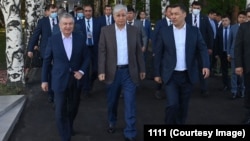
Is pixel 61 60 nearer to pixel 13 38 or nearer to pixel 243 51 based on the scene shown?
pixel 243 51

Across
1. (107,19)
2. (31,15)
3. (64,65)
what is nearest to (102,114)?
(64,65)

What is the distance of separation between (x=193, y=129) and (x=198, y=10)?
211 inches

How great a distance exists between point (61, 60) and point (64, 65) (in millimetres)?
82

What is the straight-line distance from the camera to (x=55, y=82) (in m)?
6.52

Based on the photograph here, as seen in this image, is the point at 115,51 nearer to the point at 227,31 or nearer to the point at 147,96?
the point at 147,96

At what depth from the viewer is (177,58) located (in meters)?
6.49

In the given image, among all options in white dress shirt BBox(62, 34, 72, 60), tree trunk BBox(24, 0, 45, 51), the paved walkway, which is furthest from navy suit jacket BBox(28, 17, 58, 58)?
tree trunk BBox(24, 0, 45, 51)

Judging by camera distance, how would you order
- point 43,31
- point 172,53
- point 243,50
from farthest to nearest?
point 43,31 < point 243,50 < point 172,53

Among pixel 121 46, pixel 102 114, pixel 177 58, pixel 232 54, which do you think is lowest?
pixel 102 114

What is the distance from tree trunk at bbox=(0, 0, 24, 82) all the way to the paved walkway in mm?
567

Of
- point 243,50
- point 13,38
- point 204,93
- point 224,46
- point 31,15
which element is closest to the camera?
point 243,50

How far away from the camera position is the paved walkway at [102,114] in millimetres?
7474

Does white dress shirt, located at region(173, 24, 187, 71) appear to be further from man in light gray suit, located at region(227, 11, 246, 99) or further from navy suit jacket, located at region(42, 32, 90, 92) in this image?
man in light gray suit, located at region(227, 11, 246, 99)

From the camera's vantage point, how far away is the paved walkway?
7.47m
